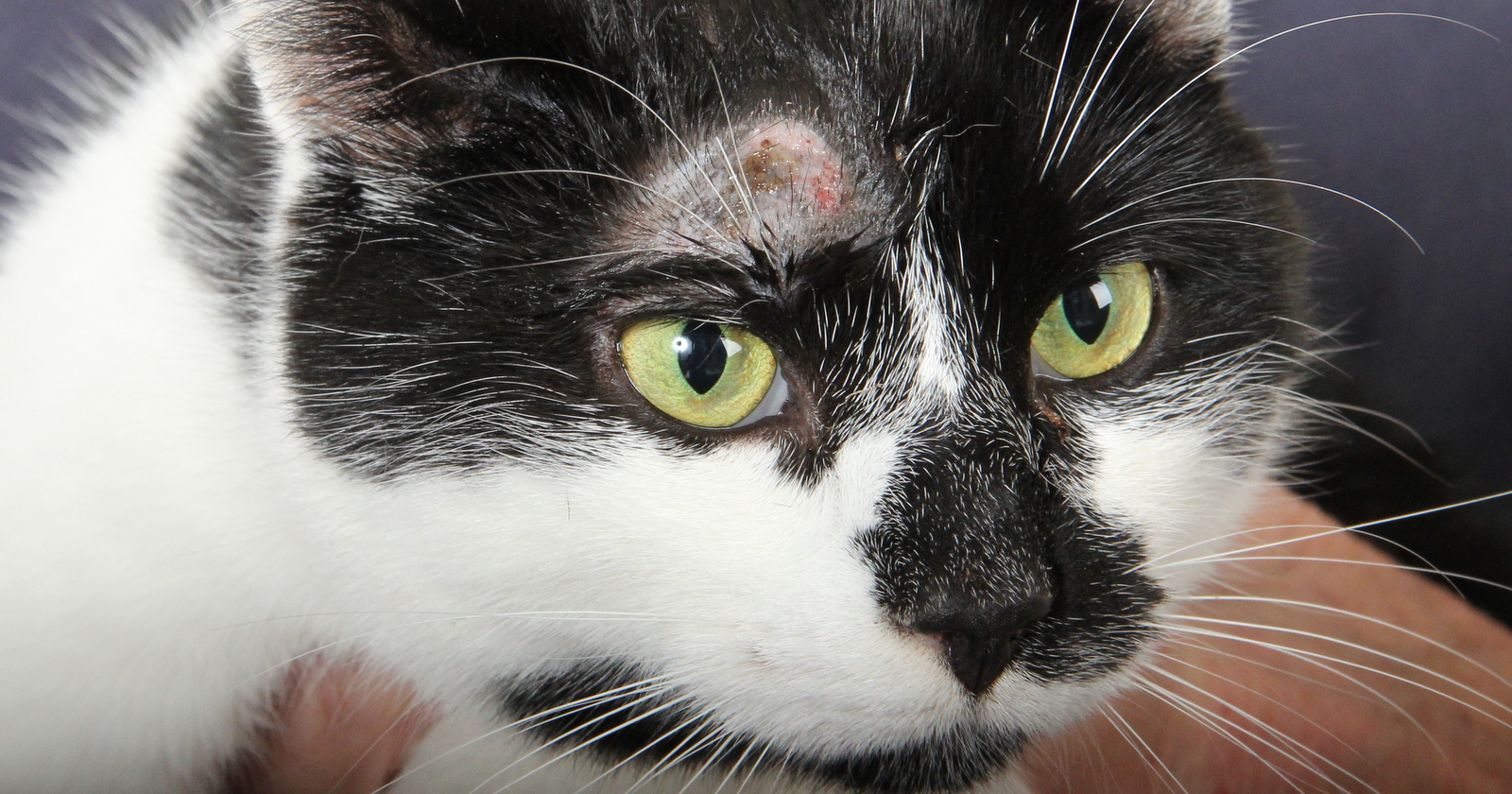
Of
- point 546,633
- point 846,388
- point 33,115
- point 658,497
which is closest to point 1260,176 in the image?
point 846,388

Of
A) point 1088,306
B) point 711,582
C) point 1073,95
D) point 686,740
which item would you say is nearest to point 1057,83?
point 1073,95

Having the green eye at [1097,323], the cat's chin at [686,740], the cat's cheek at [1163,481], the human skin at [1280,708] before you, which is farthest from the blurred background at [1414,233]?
the cat's chin at [686,740]

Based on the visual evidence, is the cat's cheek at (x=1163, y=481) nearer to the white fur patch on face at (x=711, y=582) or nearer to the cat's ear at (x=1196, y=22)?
the white fur patch on face at (x=711, y=582)

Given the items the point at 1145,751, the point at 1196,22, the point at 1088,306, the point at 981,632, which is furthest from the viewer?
the point at 1145,751

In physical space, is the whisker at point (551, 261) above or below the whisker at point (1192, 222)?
below

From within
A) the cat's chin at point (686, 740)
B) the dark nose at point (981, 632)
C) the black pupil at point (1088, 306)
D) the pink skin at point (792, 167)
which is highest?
the pink skin at point (792, 167)

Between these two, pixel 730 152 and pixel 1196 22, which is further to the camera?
pixel 1196 22

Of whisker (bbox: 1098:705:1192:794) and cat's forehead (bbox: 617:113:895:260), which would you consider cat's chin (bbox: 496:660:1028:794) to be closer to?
whisker (bbox: 1098:705:1192:794)

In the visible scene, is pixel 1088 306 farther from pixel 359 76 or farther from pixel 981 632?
pixel 359 76
